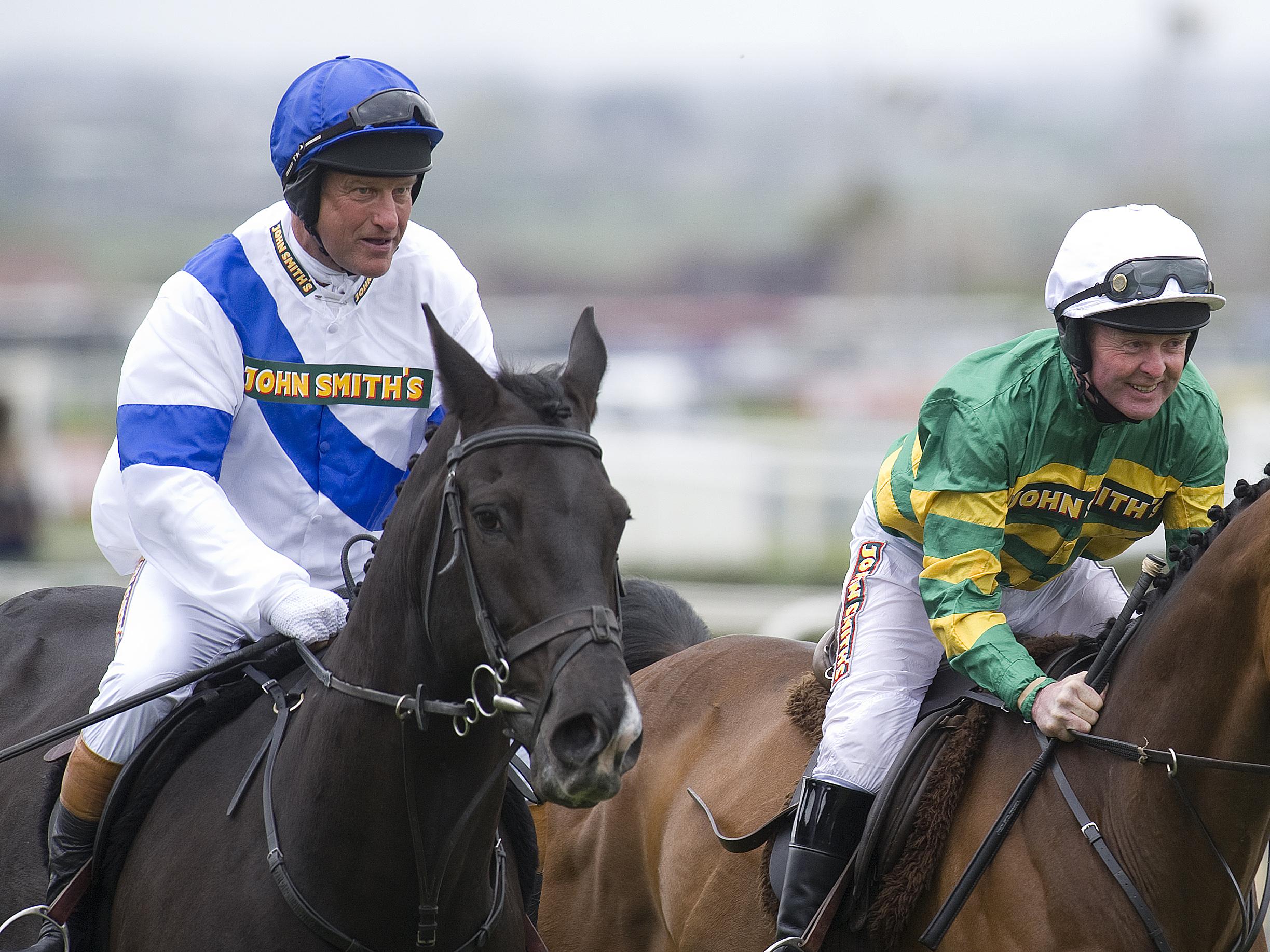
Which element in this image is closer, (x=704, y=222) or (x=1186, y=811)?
(x=1186, y=811)

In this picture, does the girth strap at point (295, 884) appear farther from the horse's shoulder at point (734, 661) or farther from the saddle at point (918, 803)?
the horse's shoulder at point (734, 661)

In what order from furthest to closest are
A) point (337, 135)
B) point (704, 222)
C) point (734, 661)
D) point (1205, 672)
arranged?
point (704, 222)
point (734, 661)
point (337, 135)
point (1205, 672)

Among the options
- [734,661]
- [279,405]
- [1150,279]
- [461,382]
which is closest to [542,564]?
[461,382]

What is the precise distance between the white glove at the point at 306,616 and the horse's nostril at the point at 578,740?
960mm

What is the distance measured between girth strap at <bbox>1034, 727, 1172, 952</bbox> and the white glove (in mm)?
1873

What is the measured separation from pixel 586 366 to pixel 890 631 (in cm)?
143

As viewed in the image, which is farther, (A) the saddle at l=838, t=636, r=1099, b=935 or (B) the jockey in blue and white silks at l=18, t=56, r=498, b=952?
(A) the saddle at l=838, t=636, r=1099, b=935

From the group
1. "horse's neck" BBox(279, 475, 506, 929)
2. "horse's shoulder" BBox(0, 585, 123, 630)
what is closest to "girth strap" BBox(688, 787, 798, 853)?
"horse's neck" BBox(279, 475, 506, 929)

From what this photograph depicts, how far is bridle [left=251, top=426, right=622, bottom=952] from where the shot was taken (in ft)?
9.41

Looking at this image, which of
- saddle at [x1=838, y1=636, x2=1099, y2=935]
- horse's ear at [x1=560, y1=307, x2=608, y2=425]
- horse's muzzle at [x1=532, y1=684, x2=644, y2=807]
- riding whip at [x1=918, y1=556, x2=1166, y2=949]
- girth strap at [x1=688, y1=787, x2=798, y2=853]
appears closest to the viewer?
horse's muzzle at [x1=532, y1=684, x2=644, y2=807]

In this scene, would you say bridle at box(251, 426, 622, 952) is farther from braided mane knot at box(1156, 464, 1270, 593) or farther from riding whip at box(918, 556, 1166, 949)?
braided mane knot at box(1156, 464, 1270, 593)

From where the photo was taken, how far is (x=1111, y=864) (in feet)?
11.6

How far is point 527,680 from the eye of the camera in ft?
9.50

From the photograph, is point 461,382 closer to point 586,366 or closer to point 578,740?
point 586,366
